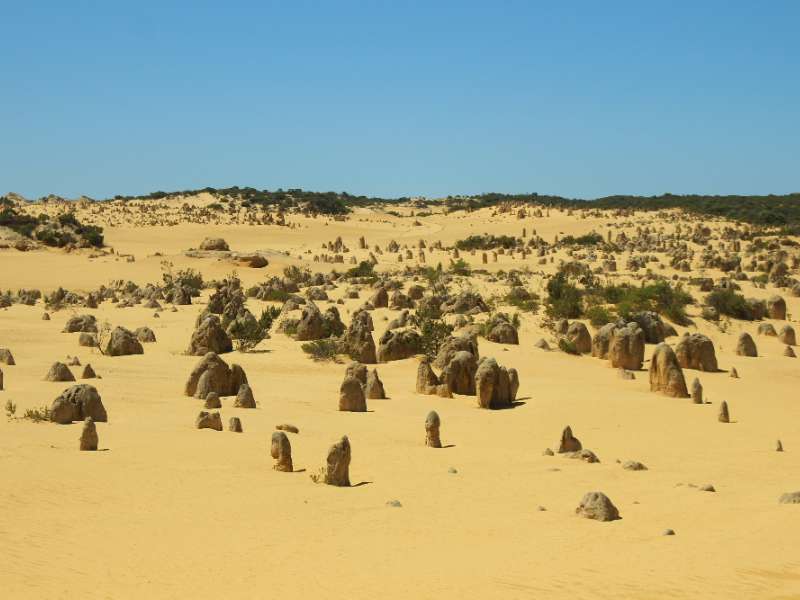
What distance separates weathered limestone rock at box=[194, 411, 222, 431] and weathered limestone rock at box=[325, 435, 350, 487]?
122 inches

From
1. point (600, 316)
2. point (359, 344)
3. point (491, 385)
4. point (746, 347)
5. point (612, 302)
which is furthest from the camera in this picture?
point (612, 302)

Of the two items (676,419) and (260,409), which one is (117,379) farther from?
(676,419)

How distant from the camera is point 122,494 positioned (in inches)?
328

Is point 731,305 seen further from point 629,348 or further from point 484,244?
point 484,244

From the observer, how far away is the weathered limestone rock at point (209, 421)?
38.3ft

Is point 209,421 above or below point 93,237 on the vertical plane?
below

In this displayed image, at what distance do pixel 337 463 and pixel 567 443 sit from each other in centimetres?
370

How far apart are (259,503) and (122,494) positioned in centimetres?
146

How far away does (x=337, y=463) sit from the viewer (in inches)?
361

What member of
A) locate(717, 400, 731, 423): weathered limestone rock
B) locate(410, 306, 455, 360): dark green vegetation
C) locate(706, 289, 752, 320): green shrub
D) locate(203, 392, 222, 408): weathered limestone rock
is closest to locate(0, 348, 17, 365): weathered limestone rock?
locate(203, 392, 222, 408): weathered limestone rock

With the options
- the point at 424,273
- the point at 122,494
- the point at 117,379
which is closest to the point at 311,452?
the point at 122,494

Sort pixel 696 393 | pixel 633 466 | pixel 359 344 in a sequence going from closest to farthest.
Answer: pixel 633 466
pixel 696 393
pixel 359 344

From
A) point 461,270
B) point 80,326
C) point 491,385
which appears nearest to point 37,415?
point 491,385

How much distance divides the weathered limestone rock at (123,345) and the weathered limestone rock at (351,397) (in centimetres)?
724
